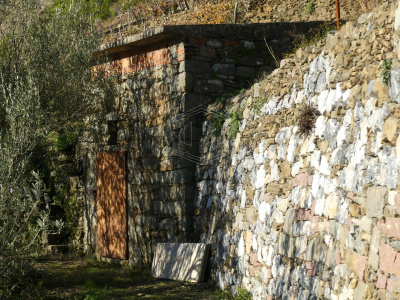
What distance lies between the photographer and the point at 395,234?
13.6 feet

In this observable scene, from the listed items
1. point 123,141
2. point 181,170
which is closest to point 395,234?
point 181,170

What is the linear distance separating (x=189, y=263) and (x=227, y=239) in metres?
1.01

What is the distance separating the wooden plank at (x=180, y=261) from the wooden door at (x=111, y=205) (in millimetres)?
1436

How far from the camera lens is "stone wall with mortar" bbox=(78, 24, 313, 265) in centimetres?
951

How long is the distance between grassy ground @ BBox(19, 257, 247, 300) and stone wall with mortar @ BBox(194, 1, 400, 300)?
1.80 ft

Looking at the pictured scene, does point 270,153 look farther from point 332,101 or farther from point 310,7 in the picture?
point 310,7

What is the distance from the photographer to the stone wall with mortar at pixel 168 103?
9.51 m

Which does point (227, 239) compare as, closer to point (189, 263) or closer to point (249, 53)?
point (189, 263)

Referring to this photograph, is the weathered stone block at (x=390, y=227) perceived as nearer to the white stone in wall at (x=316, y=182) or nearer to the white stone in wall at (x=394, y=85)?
the white stone in wall at (x=394, y=85)

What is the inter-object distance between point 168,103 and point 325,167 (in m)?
4.81

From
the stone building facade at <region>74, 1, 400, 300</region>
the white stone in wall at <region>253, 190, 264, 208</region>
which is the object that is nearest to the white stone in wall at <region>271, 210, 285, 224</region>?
the stone building facade at <region>74, 1, 400, 300</region>

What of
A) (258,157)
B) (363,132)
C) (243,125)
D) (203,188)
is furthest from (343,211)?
(203,188)

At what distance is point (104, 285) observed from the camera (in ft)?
29.9

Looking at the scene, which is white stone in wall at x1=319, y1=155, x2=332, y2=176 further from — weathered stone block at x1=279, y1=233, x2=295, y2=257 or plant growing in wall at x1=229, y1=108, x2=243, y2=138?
plant growing in wall at x1=229, y1=108, x2=243, y2=138
